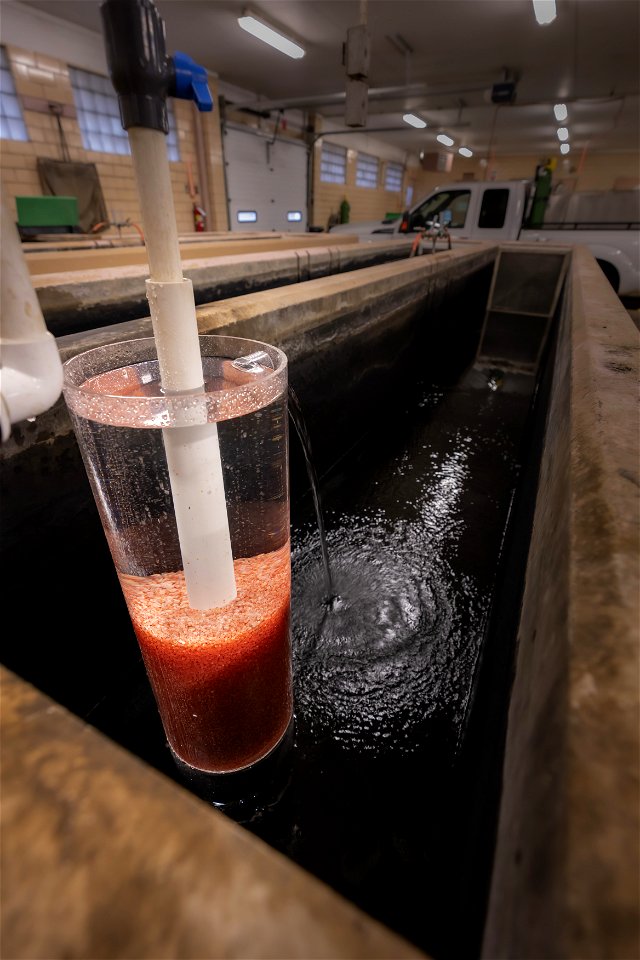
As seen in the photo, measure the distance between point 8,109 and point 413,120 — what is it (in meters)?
10.5

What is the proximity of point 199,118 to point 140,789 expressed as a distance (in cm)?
1250

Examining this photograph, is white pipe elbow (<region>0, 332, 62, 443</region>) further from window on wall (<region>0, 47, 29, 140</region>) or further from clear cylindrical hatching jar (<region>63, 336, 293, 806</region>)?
window on wall (<region>0, 47, 29, 140</region>)

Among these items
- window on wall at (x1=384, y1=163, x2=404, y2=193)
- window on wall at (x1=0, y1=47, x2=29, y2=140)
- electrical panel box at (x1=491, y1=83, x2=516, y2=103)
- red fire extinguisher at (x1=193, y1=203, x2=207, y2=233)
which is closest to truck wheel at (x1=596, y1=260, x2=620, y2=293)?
electrical panel box at (x1=491, y1=83, x2=516, y2=103)

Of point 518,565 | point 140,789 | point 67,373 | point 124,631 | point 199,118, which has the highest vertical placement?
point 199,118

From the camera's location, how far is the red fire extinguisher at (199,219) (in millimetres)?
9578

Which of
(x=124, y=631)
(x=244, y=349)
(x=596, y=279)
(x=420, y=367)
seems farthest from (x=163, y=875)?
(x=420, y=367)

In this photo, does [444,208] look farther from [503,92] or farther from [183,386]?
Answer: [183,386]

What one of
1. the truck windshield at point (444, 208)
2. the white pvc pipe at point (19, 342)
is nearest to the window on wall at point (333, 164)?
the truck windshield at point (444, 208)

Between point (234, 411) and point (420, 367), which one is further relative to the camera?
point (420, 367)

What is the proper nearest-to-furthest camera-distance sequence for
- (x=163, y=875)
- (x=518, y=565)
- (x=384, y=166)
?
→ 1. (x=163, y=875)
2. (x=518, y=565)
3. (x=384, y=166)

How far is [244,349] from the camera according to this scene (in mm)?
1094

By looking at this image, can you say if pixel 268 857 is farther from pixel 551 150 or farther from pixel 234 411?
pixel 551 150

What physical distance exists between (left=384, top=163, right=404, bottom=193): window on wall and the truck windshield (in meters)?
13.2

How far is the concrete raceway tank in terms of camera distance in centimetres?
28
